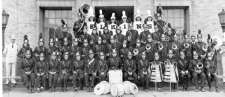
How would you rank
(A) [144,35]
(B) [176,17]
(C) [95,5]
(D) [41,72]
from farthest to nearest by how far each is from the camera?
(B) [176,17]
(C) [95,5]
(A) [144,35]
(D) [41,72]

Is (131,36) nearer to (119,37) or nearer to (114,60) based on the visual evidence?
(119,37)

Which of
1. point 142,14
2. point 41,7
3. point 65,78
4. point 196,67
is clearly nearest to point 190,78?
A: point 196,67

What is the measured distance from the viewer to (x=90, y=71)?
38.4 ft

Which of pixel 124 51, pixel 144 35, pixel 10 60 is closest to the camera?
pixel 124 51

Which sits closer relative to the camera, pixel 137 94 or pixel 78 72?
pixel 137 94

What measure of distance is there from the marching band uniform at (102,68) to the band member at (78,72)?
602 mm

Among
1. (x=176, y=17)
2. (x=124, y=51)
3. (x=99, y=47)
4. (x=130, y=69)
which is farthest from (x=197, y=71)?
(x=176, y=17)

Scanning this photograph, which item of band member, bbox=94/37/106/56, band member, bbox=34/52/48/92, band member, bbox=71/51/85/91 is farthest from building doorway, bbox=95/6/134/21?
band member, bbox=34/52/48/92

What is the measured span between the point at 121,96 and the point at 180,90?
2.42 meters

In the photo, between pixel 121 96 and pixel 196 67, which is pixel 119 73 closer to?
pixel 121 96

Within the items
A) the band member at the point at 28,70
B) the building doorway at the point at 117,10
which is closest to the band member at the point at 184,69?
the band member at the point at 28,70

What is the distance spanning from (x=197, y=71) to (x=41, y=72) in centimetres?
546

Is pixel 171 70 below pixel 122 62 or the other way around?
below

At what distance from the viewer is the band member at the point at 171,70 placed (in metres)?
11.6
